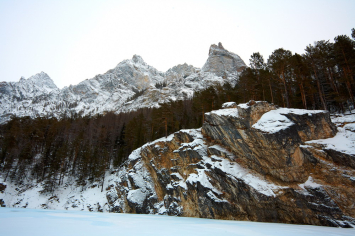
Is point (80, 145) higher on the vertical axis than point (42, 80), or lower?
lower

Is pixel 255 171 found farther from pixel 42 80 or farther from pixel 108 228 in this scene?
pixel 42 80

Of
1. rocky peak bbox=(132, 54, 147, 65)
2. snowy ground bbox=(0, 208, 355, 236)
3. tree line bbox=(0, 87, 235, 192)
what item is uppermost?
rocky peak bbox=(132, 54, 147, 65)

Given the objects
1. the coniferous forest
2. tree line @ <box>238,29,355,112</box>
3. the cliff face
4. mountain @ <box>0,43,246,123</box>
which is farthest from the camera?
mountain @ <box>0,43,246,123</box>

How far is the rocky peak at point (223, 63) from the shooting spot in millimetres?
118062

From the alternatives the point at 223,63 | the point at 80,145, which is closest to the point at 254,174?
the point at 80,145

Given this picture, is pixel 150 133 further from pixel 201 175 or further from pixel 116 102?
pixel 116 102

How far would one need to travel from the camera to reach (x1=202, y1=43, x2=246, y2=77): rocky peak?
118062 millimetres

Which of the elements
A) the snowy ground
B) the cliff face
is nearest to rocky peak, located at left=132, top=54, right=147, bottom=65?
the cliff face

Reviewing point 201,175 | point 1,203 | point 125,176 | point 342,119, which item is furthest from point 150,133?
point 342,119

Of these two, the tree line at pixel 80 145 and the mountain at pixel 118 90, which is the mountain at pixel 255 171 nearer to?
the tree line at pixel 80 145

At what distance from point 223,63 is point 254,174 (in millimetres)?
118833

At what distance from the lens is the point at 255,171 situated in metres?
17.0

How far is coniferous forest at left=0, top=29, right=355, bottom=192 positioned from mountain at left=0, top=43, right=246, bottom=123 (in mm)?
54343

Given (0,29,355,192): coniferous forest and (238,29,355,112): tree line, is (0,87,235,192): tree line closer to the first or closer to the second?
(0,29,355,192): coniferous forest
